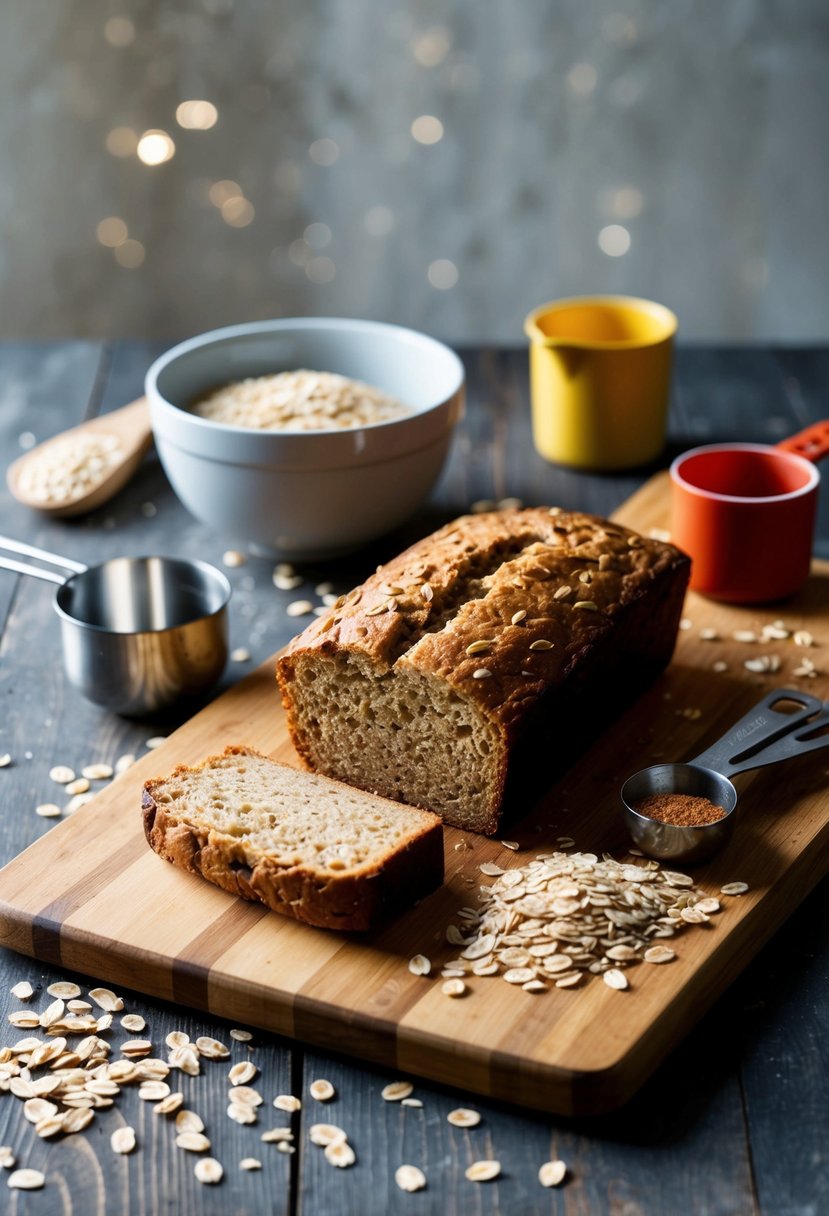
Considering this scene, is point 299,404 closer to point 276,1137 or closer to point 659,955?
point 659,955

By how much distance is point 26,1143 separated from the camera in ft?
5.70

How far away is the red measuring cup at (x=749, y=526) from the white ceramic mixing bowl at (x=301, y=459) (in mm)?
569

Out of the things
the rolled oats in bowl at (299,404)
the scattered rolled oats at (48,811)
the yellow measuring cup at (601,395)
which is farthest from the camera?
the yellow measuring cup at (601,395)

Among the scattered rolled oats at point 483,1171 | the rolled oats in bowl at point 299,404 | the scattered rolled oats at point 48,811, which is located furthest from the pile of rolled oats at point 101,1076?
the rolled oats in bowl at point 299,404

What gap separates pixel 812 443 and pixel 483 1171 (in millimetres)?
1995

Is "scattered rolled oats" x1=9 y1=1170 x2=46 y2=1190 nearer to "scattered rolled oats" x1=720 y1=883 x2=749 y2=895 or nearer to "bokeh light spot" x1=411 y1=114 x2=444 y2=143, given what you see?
"scattered rolled oats" x1=720 y1=883 x2=749 y2=895

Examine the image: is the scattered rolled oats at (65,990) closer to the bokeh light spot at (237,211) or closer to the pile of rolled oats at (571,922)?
the pile of rolled oats at (571,922)

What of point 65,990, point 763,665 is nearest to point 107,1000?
point 65,990

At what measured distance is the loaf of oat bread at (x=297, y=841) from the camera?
197 centimetres

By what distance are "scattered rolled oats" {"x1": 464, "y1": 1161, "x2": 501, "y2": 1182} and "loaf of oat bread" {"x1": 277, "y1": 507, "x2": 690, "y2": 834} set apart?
24.4 inches

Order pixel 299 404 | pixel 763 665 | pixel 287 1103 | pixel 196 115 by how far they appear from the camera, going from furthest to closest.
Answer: pixel 196 115 < pixel 299 404 < pixel 763 665 < pixel 287 1103

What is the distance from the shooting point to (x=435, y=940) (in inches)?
78.2

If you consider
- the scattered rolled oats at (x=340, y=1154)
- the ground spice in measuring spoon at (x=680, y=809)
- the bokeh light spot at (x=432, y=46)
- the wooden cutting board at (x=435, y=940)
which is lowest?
the scattered rolled oats at (x=340, y=1154)

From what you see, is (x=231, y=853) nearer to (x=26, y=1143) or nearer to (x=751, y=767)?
(x=26, y=1143)
